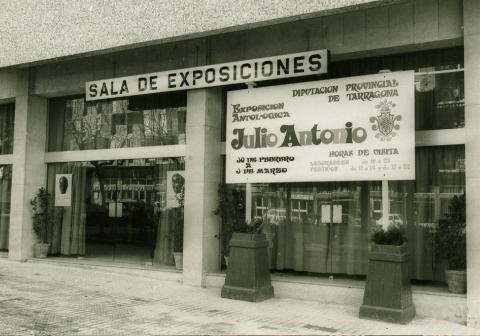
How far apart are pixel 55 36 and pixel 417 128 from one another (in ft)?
24.3

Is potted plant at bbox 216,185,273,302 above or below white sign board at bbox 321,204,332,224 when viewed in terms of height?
below

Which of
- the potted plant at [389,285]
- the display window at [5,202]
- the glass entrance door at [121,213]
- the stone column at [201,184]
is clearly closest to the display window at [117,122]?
the glass entrance door at [121,213]

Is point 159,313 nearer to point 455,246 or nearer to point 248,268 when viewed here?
point 248,268

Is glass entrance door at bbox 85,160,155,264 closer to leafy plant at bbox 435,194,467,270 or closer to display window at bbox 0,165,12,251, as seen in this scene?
display window at bbox 0,165,12,251

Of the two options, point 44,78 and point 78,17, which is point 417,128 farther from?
point 44,78

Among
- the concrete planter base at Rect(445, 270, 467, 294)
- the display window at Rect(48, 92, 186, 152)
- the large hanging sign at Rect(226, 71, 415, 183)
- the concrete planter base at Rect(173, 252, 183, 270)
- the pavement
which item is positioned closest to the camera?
the pavement

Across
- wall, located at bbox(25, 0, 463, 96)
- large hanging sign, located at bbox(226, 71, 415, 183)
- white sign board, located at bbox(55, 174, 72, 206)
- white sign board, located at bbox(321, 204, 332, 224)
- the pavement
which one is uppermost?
wall, located at bbox(25, 0, 463, 96)

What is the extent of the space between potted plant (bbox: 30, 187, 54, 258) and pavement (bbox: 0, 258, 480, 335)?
2341 millimetres

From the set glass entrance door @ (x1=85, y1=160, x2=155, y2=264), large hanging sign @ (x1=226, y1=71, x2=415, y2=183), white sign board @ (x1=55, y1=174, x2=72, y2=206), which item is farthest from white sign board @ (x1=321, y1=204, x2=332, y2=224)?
white sign board @ (x1=55, y1=174, x2=72, y2=206)

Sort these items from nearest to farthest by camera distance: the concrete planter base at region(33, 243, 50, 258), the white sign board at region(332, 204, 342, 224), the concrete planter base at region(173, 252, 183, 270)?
the white sign board at region(332, 204, 342, 224) → the concrete planter base at region(173, 252, 183, 270) → the concrete planter base at region(33, 243, 50, 258)

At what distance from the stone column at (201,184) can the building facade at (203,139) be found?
0.03 metres

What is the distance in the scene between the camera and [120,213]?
38.8 ft

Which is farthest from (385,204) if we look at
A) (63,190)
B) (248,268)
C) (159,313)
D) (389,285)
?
(63,190)

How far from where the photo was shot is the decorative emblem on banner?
8445 millimetres
